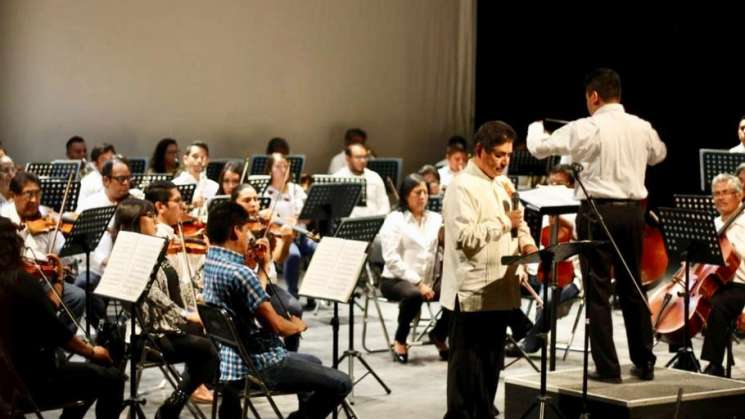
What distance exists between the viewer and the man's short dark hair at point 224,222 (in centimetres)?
486

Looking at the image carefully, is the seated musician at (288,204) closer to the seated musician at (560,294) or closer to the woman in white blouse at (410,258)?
the woman in white blouse at (410,258)

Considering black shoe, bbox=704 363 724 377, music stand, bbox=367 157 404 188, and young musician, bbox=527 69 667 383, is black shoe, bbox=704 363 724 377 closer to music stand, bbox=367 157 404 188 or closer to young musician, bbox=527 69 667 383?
young musician, bbox=527 69 667 383

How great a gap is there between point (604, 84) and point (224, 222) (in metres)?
1.90

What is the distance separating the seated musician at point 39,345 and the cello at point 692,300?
3.33 m

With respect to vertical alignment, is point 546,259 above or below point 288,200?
above

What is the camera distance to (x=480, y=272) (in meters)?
5.03

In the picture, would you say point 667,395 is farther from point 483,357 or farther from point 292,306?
point 292,306

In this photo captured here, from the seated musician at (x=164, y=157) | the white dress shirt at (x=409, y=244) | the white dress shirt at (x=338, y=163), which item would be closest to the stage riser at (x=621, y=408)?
the white dress shirt at (x=409, y=244)

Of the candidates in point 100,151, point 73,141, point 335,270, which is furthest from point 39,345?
point 73,141

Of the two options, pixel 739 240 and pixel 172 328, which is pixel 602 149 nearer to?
pixel 739 240

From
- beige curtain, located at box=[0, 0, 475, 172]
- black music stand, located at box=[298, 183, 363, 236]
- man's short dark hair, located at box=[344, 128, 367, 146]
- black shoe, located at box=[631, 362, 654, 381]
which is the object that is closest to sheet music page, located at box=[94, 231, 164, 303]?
black shoe, located at box=[631, 362, 654, 381]

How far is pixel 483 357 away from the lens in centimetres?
514

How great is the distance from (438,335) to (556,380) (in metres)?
1.78

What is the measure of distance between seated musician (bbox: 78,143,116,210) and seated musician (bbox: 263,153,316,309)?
1.28 metres
